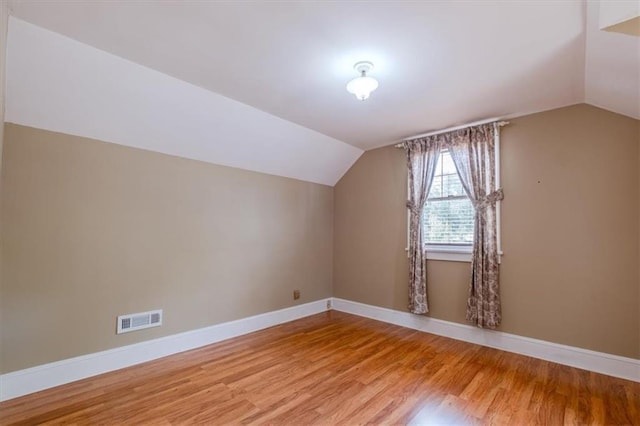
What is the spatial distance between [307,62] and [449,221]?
2.51m

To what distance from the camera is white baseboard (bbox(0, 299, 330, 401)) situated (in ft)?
7.15

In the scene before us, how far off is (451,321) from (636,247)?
1.81 metres

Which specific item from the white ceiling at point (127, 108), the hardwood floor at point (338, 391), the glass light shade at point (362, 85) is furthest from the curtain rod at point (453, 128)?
the hardwood floor at point (338, 391)

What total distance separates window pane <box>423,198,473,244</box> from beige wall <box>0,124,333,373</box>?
1.99m

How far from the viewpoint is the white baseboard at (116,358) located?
2.18m

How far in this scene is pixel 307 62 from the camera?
2176mm

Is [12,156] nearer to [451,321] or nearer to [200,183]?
[200,183]

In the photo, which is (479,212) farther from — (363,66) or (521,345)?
(363,66)

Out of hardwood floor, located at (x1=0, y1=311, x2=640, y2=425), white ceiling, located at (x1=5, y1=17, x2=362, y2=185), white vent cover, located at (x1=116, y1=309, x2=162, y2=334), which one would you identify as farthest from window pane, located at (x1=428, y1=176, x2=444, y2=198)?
white vent cover, located at (x1=116, y1=309, x2=162, y2=334)

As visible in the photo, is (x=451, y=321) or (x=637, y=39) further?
(x=451, y=321)

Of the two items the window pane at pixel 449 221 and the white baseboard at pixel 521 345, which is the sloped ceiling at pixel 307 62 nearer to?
the window pane at pixel 449 221

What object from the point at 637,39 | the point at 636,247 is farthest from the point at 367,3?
the point at 636,247

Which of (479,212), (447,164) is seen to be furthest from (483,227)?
(447,164)

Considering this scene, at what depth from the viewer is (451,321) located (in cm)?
351
